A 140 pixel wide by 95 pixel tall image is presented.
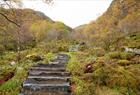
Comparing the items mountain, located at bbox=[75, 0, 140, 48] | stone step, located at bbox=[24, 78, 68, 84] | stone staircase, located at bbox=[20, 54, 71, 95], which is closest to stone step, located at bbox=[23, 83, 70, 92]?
stone staircase, located at bbox=[20, 54, 71, 95]

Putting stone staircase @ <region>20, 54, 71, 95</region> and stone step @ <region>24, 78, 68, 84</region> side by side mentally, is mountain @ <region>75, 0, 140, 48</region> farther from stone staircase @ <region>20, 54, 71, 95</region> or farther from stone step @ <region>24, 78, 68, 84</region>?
stone step @ <region>24, 78, 68, 84</region>

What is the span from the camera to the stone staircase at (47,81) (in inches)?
348

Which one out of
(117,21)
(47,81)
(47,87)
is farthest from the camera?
(117,21)

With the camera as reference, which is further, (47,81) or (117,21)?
(117,21)

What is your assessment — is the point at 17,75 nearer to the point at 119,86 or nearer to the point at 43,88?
the point at 43,88

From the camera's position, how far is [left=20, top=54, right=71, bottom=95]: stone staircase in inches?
348

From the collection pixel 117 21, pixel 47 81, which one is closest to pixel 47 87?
pixel 47 81

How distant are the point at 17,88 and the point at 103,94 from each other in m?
3.21

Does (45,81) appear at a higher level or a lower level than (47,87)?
higher

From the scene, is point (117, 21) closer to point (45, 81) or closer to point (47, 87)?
point (45, 81)

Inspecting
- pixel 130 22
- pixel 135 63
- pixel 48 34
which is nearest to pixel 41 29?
pixel 48 34

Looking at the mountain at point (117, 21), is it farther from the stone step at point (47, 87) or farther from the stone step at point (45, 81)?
the stone step at point (47, 87)

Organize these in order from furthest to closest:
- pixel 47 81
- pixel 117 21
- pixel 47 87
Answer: pixel 117 21, pixel 47 81, pixel 47 87

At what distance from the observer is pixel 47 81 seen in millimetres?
9711
